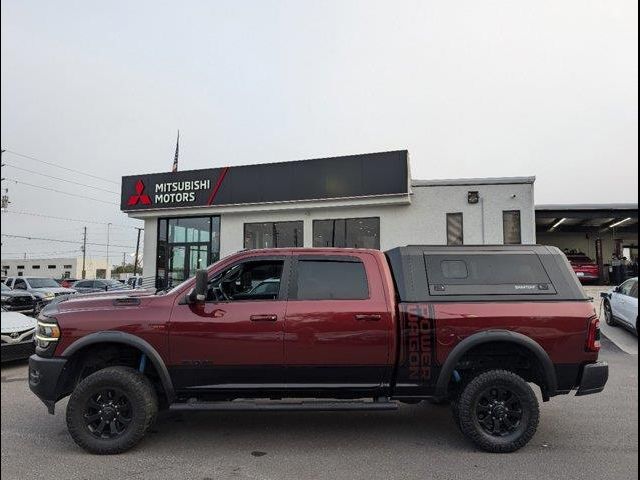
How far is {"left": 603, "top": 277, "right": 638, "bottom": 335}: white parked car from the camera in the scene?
35.4 ft

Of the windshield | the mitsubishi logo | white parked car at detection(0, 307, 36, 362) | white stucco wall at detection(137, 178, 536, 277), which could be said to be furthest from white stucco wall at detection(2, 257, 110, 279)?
white parked car at detection(0, 307, 36, 362)

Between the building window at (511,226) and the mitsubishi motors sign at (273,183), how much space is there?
3.17 m

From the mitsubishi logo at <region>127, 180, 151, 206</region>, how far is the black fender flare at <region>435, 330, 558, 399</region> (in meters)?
15.2

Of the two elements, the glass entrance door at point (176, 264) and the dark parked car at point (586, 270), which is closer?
the glass entrance door at point (176, 264)

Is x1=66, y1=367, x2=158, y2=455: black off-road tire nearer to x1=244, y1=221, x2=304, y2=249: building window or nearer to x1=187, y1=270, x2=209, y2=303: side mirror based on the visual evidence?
x1=187, y1=270, x2=209, y2=303: side mirror

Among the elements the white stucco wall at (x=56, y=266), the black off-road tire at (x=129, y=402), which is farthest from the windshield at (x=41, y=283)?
the white stucco wall at (x=56, y=266)

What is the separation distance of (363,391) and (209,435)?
1701 millimetres

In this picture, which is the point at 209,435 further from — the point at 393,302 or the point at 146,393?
the point at 393,302

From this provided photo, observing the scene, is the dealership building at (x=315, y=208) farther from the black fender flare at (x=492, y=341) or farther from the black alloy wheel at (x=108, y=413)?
the black alloy wheel at (x=108, y=413)

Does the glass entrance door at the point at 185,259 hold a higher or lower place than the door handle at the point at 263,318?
higher

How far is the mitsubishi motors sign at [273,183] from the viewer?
48.5 feet

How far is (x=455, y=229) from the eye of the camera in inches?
585

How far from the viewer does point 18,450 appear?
452 cm

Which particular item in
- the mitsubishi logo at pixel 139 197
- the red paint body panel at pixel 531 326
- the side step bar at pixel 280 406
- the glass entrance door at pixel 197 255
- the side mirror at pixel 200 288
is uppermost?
the mitsubishi logo at pixel 139 197
